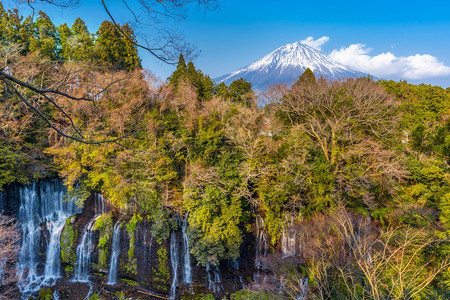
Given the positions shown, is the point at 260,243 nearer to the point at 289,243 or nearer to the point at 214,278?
the point at 289,243

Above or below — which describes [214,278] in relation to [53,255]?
below

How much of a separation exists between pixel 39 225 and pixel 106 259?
15.4ft

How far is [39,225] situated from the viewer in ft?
45.5

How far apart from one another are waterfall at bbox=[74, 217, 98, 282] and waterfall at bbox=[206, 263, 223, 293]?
6.61 meters

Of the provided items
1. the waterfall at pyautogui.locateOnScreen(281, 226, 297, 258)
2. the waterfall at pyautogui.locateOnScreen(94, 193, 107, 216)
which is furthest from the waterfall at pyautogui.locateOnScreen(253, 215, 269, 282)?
the waterfall at pyautogui.locateOnScreen(94, 193, 107, 216)

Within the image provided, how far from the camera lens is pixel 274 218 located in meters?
13.3

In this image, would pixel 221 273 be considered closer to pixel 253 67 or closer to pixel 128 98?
pixel 128 98

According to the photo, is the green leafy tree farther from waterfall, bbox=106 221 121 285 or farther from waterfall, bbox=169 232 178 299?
waterfall, bbox=169 232 178 299

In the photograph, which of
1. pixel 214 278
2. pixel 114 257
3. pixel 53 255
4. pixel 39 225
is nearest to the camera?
pixel 214 278

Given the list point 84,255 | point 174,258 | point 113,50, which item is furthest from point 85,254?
point 113,50

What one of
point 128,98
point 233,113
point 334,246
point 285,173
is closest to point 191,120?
point 233,113

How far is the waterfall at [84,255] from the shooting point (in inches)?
510

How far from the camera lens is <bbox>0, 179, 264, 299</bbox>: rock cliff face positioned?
40.5ft

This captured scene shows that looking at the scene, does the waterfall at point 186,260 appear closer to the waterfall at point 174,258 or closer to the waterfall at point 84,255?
the waterfall at point 174,258
